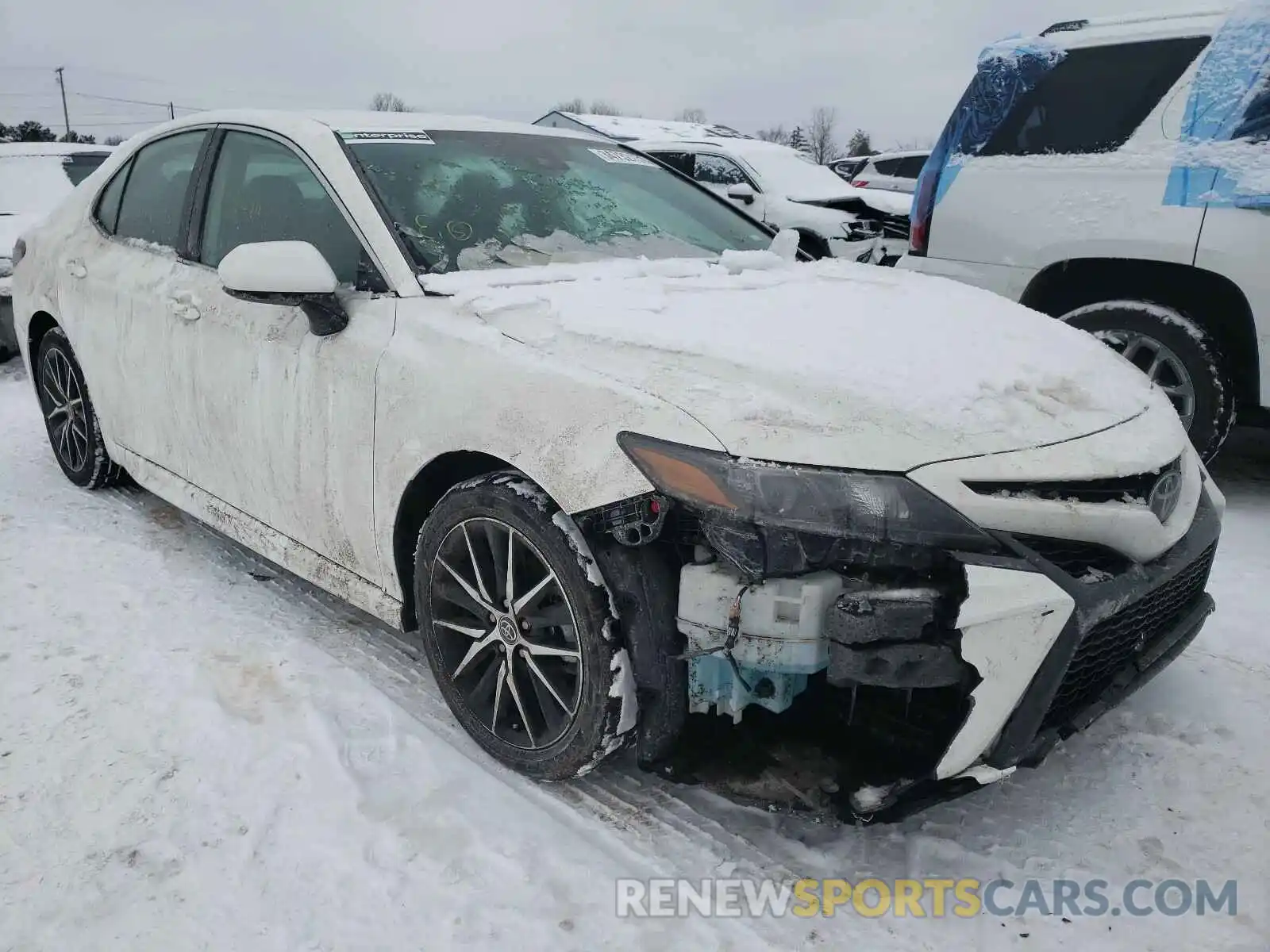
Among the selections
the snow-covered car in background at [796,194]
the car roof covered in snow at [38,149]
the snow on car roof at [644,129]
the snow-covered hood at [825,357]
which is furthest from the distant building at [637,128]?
the snow-covered hood at [825,357]

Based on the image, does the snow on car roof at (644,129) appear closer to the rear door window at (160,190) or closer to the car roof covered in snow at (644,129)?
the car roof covered in snow at (644,129)

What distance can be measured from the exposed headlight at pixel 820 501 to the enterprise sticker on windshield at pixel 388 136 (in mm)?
1720

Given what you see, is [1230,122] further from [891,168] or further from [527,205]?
[891,168]

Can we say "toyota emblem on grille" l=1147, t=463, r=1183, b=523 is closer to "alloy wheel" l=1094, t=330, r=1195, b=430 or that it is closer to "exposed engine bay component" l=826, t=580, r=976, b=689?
"exposed engine bay component" l=826, t=580, r=976, b=689

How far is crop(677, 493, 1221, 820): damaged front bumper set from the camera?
1812 mm

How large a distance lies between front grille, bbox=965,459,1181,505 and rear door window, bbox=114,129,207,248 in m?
3.04

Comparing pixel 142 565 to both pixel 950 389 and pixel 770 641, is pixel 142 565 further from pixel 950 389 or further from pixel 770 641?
pixel 950 389

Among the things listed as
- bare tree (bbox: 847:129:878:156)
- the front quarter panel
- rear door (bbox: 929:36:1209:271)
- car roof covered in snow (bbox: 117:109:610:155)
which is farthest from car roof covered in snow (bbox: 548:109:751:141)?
bare tree (bbox: 847:129:878:156)

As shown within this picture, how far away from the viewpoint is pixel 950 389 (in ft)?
6.70

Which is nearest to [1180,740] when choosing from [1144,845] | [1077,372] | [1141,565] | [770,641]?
[1144,845]

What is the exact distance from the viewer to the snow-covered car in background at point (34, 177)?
323 inches

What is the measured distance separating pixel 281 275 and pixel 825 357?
1447mm

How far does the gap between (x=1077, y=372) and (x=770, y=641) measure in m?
1.10

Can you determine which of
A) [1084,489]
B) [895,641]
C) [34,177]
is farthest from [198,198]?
[34,177]
